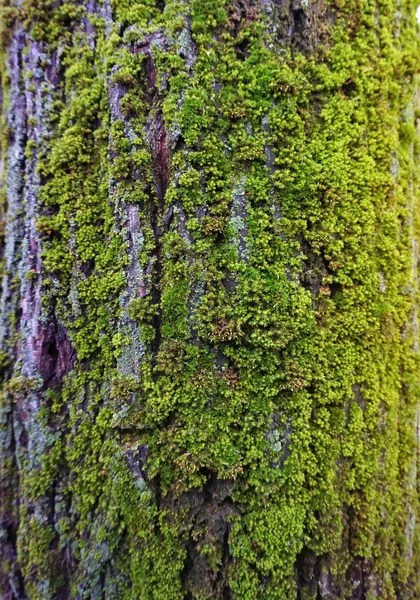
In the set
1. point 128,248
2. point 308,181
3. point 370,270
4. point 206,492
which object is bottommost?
point 206,492

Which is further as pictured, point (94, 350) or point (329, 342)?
point (94, 350)

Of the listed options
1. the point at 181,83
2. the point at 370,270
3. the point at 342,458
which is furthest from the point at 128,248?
the point at 342,458

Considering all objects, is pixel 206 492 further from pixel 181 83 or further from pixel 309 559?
pixel 181 83

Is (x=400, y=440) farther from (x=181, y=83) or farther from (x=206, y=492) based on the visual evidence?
(x=181, y=83)

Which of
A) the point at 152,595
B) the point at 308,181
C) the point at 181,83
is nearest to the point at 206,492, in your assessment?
the point at 152,595

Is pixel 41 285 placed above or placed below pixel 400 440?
above

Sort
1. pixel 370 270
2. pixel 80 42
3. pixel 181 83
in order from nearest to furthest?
pixel 181 83
pixel 370 270
pixel 80 42

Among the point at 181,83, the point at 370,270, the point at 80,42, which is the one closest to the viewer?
the point at 181,83
